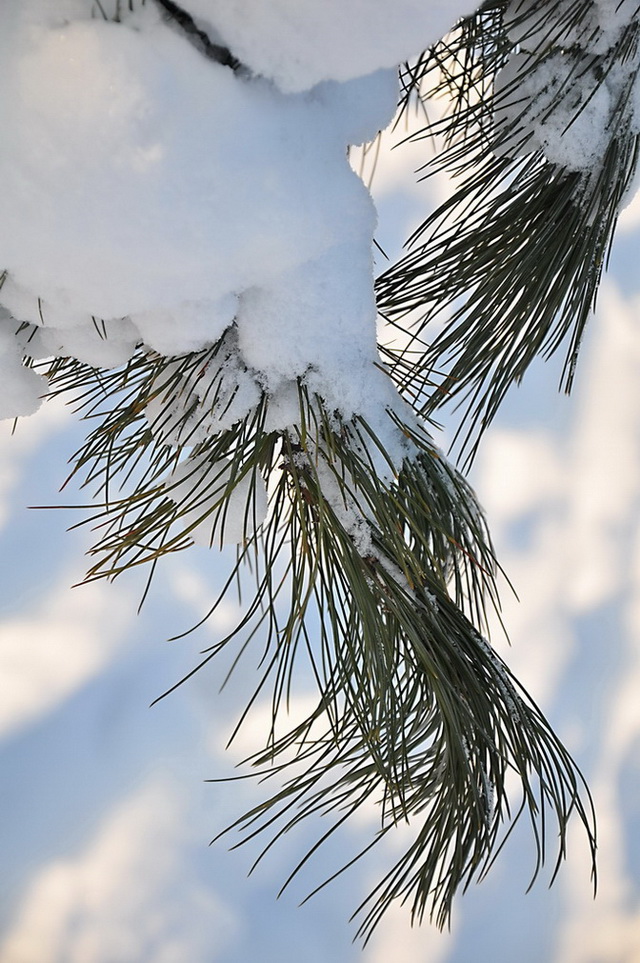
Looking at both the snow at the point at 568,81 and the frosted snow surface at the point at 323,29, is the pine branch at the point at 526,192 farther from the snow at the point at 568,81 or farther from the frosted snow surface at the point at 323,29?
the frosted snow surface at the point at 323,29

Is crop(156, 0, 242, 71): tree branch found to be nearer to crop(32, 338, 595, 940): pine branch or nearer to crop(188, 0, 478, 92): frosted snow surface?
crop(188, 0, 478, 92): frosted snow surface

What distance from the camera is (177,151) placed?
0.23 meters

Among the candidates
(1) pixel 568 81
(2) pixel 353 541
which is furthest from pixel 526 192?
(2) pixel 353 541

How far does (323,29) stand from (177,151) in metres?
0.05

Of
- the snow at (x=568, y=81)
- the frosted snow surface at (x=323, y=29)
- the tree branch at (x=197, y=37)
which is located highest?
the snow at (x=568, y=81)

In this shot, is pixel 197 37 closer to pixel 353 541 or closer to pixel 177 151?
pixel 177 151

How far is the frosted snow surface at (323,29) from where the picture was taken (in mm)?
216

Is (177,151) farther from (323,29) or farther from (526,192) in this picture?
(526,192)

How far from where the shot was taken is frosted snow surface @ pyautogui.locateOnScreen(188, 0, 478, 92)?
0.71 ft

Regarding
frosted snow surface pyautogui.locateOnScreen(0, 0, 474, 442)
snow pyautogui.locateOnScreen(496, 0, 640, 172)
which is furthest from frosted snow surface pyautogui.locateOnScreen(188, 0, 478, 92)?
snow pyautogui.locateOnScreen(496, 0, 640, 172)

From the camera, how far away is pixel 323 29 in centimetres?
22

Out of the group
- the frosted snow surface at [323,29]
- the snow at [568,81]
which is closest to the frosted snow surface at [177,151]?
the frosted snow surface at [323,29]

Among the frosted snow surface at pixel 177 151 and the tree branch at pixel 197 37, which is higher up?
the tree branch at pixel 197 37

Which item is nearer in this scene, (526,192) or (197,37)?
(197,37)
